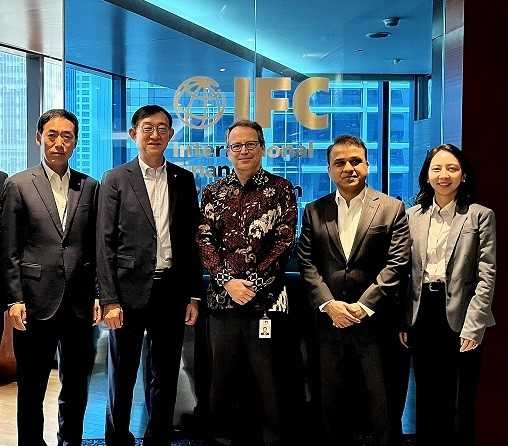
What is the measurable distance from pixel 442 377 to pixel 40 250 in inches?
79.7

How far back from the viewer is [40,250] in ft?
11.6

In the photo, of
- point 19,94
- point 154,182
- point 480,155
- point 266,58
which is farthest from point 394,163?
point 19,94

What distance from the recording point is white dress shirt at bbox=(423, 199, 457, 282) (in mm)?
3502

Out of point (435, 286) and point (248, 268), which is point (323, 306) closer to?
point (248, 268)

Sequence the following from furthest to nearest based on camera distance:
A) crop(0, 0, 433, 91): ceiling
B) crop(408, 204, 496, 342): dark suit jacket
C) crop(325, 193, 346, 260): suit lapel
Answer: crop(0, 0, 433, 91): ceiling → crop(325, 193, 346, 260): suit lapel → crop(408, 204, 496, 342): dark suit jacket

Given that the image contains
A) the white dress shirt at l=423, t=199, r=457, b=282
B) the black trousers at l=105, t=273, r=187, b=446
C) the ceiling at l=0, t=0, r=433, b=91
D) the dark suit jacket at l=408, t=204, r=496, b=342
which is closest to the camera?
the dark suit jacket at l=408, t=204, r=496, b=342

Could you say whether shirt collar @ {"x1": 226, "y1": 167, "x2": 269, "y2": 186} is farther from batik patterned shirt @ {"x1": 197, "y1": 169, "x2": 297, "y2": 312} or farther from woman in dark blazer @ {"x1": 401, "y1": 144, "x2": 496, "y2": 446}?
woman in dark blazer @ {"x1": 401, "y1": 144, "x2": 496, "y2": 446}

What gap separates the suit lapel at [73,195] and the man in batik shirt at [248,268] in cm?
63

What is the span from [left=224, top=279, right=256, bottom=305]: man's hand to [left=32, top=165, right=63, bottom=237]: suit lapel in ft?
2.82

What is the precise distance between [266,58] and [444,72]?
1064 millimetres

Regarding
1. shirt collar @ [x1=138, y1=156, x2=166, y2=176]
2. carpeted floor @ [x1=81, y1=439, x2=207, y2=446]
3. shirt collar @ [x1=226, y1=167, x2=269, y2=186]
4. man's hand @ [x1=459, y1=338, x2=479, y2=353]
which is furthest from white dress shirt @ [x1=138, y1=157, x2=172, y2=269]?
man's hand @ [x1=459, y1=338, x2=479, y2=353]

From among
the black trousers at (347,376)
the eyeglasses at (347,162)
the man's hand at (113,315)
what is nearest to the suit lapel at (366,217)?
the eyeglasses at (347,162)

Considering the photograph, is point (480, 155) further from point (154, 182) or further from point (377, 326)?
point (154, 182)

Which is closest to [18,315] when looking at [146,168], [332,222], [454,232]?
[146,168]
